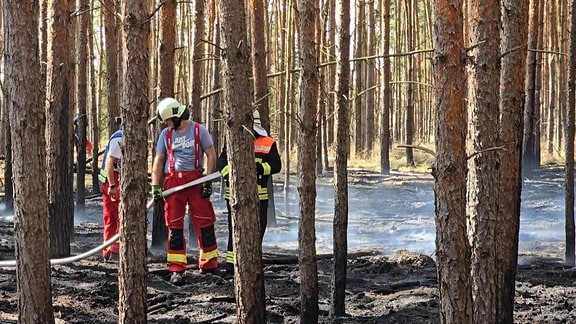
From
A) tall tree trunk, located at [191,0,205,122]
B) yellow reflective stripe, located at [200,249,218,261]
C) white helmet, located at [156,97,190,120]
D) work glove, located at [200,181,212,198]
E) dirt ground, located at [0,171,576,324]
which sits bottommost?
dirt ground, located at [0,171,576,324]

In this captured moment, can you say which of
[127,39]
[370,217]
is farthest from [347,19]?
[370,217]

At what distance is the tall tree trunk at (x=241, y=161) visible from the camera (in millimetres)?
5621

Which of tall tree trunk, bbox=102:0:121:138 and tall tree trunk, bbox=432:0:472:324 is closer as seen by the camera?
tall tree trunk, bbox=432:0:472:324

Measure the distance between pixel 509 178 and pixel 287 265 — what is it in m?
3.81

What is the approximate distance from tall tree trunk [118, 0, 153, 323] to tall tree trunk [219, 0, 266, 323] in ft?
1.99

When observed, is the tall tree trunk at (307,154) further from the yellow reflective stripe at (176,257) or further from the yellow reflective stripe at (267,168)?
the yellow reflective stripe at (176,257)

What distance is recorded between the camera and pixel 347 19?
7.34 meters

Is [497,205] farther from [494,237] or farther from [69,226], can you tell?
[69,226]

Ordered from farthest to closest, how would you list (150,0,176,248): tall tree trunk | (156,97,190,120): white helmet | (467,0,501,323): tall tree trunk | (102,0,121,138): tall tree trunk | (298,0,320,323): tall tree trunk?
(102,0,121,138): tall tree trunk < (150,0,176,248): tall tree trunk < (156,97,190,120): white helmet < (298,0,320,323): tall tree trunk < (467,0,501,323): tall tree trunk

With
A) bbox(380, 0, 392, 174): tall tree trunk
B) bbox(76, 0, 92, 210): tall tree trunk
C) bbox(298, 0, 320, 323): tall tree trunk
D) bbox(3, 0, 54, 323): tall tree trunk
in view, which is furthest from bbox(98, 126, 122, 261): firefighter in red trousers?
bbox(380, 0, 392, 174): tall tree trunk

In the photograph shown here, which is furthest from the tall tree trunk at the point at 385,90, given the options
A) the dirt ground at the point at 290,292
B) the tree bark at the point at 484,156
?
the tree bark at the point at 484,156

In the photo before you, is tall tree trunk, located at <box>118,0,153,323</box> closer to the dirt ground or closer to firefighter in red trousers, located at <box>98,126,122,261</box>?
the dirt ground

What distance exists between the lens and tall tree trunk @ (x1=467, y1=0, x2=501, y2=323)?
5.76 metres

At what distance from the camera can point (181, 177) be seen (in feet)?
27.0
